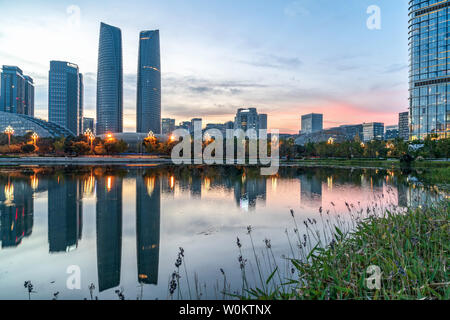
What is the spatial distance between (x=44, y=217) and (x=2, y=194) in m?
9.98

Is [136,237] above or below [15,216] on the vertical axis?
below

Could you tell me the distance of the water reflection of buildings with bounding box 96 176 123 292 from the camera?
772 cm

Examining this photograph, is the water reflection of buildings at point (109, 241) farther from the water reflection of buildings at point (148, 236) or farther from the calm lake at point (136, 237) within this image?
the water reflection of buildings at point (148, 236)

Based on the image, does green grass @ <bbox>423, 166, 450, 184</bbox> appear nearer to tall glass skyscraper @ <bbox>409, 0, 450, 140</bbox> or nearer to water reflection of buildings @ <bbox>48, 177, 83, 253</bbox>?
water reflection of buildings @ <bbox>48, 177, 83, 253</bbox>

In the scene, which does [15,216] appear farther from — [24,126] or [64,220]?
[24,126]

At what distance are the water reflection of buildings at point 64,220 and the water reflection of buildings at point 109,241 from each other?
3.09 ft

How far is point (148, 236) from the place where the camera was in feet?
37.9

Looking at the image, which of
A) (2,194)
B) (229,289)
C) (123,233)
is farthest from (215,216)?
(2,194)

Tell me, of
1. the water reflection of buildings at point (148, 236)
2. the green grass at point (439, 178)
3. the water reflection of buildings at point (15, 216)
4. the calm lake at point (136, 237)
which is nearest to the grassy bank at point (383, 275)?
the calm lake at point (136, 237)

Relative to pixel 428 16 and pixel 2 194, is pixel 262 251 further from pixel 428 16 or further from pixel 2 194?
pixel 428 16

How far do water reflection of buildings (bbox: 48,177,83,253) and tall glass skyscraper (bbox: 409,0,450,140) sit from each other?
119 m

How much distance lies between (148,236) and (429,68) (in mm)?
130600

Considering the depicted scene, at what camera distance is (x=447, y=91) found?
99.1m

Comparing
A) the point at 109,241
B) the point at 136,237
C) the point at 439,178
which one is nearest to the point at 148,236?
the point at 136,237
